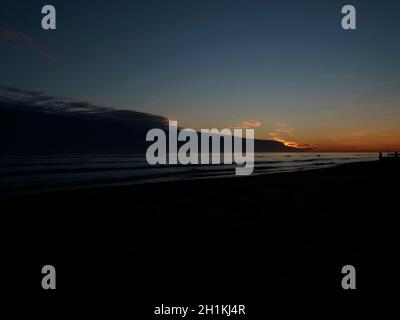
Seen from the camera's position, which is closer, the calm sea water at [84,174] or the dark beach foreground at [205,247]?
the dark beach foreground at [205,247]

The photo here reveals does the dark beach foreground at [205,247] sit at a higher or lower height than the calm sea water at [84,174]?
lower

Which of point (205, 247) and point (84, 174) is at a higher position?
point (84, 174)

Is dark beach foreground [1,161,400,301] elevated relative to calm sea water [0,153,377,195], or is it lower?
lower

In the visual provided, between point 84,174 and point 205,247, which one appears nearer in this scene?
point 205,247

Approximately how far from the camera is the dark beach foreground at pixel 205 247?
5453mm

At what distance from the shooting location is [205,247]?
744 cm

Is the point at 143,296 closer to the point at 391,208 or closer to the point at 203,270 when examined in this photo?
the point at 203,270

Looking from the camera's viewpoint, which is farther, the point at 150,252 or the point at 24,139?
the point at 24,139

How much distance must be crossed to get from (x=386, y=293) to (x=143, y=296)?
4.39 m

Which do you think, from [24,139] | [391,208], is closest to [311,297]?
[391,208]

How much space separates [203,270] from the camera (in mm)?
6023

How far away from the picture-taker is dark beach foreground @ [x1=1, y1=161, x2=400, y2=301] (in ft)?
17.9

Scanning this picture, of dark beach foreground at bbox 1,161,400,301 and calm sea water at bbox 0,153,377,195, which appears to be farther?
calm sea water at bbox 0,153,377,195
